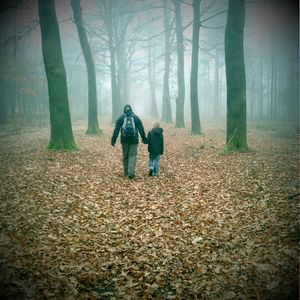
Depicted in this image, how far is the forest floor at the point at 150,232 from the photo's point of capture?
12.5 feet

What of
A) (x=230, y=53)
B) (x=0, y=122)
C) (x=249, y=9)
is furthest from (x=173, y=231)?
(x=249, y=9)

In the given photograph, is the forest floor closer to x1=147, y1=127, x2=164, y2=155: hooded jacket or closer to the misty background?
x1=147, y1=127, x2=164, y2=155: hooded jacket

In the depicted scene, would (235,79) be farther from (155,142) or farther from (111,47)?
(111,47)

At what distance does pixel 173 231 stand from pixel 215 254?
110cm

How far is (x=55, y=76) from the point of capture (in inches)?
450

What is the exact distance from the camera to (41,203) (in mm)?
6434

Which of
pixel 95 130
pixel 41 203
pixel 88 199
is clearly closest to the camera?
pixel 41 203

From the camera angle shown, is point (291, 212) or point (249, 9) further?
point (249, 9)

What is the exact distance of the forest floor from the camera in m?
3.80

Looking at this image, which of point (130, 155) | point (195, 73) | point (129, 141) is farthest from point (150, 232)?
point (195, 73)

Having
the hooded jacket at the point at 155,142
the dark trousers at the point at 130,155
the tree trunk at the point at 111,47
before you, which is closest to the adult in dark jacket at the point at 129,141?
the dark trousers at the point at 130,155

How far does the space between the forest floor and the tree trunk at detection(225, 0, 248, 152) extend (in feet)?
6.02

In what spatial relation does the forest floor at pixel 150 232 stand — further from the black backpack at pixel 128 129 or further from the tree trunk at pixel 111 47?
the tree trunk at pixel 111 47

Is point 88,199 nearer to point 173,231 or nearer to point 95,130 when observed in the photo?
point 173,231
